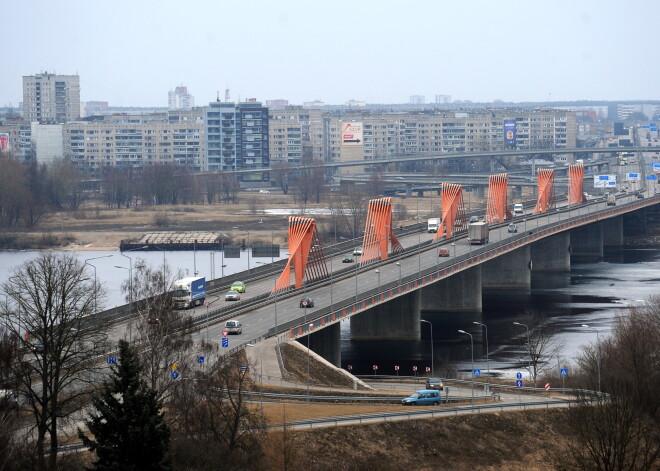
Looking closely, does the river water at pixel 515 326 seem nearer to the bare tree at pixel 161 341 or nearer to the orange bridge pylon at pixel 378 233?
the orange bridge pylon at pixel 378 233

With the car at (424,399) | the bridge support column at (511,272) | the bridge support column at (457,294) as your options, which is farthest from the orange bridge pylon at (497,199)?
the car at (424,399)

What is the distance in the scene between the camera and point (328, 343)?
78.8 m

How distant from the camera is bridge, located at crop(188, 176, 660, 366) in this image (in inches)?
3059

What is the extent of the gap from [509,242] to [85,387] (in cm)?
6845

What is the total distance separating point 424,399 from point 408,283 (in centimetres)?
3220

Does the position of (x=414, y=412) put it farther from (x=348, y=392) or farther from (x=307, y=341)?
(x=307, y=341)

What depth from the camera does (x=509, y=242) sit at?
11800cm

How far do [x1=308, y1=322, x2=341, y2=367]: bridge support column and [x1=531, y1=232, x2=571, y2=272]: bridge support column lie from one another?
6061 cm

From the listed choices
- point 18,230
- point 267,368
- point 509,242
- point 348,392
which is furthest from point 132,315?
point 18,230

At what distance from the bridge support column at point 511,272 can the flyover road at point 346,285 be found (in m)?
1.88

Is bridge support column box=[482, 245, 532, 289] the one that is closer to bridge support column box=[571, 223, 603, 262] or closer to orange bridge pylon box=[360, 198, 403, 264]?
orange bridge pylon box=[360, 198, 403, 264]

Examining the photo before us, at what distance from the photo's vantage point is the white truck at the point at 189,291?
80.7m

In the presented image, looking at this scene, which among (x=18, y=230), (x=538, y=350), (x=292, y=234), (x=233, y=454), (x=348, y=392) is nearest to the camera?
(x=233, y=454)

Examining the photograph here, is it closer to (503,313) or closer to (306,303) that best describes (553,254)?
(503,313)
